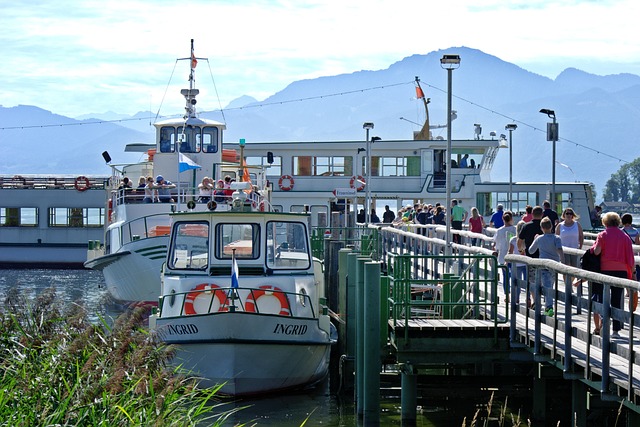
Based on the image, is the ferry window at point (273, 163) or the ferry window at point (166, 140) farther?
the ferry window at point (273, 163)

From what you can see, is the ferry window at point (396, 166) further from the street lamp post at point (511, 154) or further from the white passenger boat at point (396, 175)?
the street lamp post at point (511, 154)

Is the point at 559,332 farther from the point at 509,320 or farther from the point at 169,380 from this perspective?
the point at 169,380

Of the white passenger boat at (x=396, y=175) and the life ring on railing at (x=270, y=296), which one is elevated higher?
the white passenger boat at (x=396, y=175)

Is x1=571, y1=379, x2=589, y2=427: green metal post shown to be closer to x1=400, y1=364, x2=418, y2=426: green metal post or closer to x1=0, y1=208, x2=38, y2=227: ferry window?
x1=400, y1=364, x2=418, y2=426: green metal post

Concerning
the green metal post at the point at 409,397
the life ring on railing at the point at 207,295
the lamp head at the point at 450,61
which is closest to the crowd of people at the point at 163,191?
the life ring on railing at the point at 207,295

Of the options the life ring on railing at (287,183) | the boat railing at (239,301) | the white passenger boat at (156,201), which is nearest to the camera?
the boat railing at (239,301)

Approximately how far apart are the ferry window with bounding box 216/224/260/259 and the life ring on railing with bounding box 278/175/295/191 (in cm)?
2737

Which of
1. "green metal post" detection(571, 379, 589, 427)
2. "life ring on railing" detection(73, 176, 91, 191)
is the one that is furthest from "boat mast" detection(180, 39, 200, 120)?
"green metal post" detection(571, 379, 589, 427)

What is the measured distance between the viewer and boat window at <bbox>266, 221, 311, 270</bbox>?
20250 millimetres

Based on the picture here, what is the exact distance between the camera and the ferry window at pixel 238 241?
2000cm

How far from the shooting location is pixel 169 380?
10.2 meters

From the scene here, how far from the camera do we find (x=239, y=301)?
18.6 m

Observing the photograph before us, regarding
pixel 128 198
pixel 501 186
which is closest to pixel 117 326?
pixel 128 198

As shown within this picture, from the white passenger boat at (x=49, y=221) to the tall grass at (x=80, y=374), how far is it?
39.0 m
